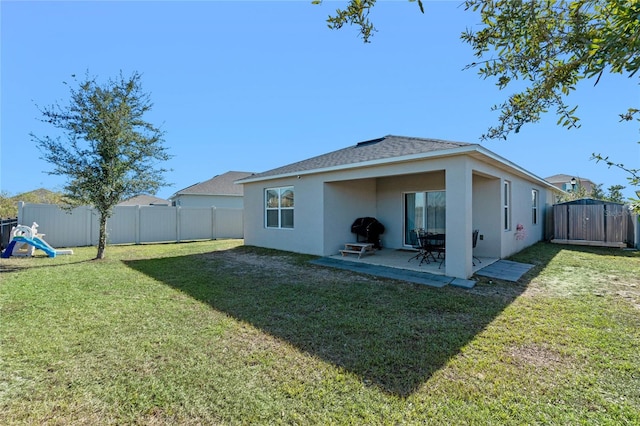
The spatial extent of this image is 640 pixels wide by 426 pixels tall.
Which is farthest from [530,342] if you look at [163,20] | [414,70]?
[163,20]

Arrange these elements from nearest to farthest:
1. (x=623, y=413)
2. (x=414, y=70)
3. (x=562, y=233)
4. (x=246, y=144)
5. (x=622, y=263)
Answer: (x=623, y=413) → (x=414, y=70) → (x=622, y=263) → (x=562, y=233) → (x=246, y=144)

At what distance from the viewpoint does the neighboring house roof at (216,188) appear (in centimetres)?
2395

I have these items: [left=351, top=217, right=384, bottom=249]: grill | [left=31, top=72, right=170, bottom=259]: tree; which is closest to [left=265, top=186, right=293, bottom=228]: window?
[left=351, top=217, right=384, bottom=249]: grill

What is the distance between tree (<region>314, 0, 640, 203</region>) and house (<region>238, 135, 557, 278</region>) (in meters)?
3.98

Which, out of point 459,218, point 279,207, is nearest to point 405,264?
point 459,218

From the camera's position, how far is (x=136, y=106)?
33.9 ft

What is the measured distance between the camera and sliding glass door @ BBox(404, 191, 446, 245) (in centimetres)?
1040

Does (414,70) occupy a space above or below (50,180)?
above

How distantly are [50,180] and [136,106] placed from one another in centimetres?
367

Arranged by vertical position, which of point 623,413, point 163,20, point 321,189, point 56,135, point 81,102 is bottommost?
point 623,413

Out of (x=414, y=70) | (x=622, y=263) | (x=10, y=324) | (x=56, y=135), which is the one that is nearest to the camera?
(x=10, y=324)

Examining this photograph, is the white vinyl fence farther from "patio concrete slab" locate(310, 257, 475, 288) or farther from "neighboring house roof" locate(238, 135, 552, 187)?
"patio concrete slab" locate(310, 257, 475, 288)

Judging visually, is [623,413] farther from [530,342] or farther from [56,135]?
[56,135]

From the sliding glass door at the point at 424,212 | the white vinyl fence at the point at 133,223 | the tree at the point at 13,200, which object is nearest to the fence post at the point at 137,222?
the white vinyl fence at the point at 133,223
